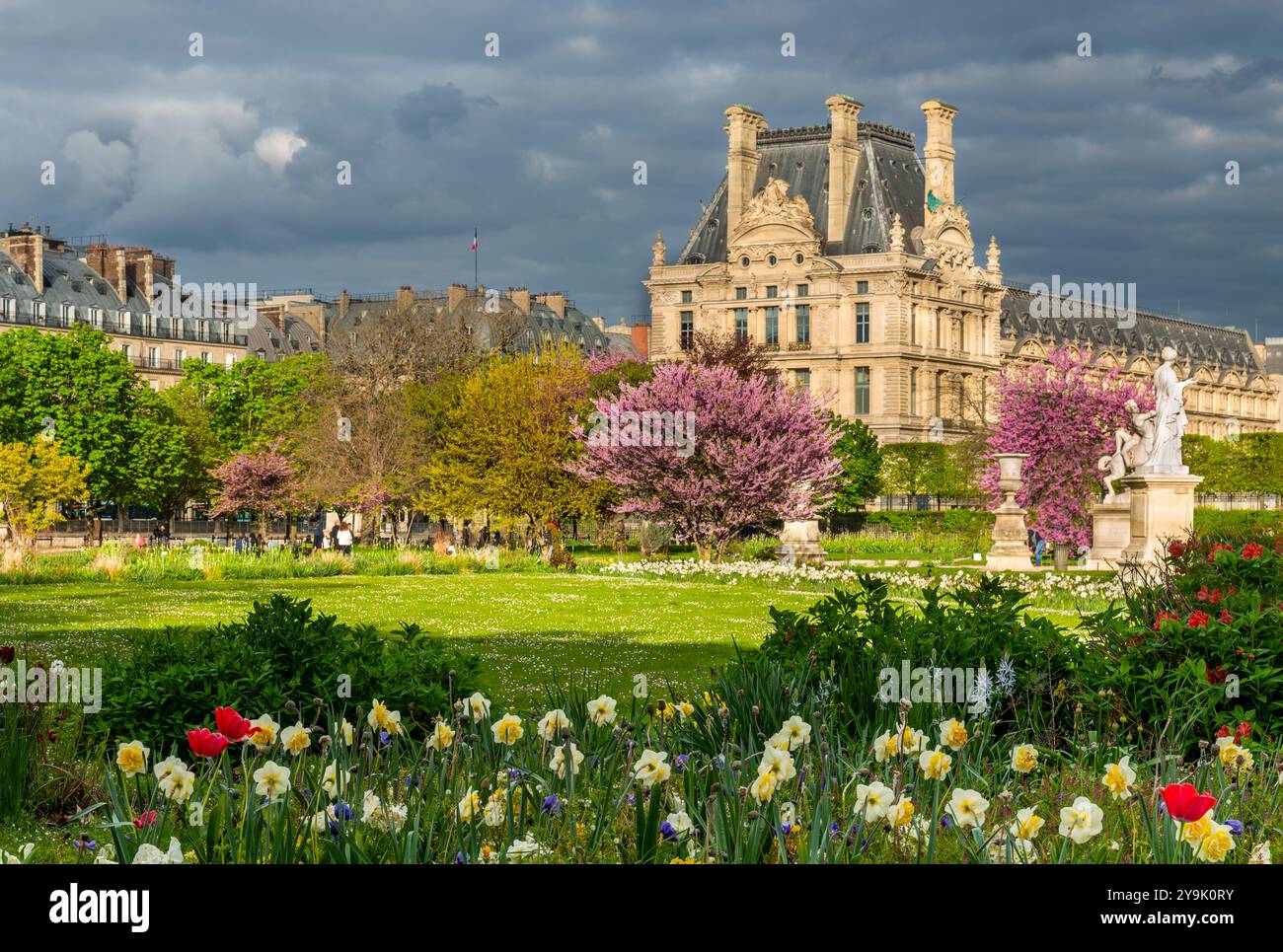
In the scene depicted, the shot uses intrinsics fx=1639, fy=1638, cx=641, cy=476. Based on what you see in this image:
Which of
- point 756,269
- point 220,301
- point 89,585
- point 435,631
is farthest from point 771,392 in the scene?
Answer: point 220,301

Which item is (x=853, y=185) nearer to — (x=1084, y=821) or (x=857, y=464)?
(x=857, y=464)

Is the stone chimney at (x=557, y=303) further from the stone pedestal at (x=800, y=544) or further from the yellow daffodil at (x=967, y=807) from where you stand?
the yellow daffodil at (x=967, y=807)

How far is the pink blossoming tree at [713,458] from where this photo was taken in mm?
38781

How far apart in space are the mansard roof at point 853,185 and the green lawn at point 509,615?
66940 millimetres

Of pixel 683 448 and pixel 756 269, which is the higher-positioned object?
pixel 756 269

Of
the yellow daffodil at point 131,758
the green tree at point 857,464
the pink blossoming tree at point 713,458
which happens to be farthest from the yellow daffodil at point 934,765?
the green tree at point 857,464

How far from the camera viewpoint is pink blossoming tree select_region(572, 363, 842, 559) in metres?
38.8

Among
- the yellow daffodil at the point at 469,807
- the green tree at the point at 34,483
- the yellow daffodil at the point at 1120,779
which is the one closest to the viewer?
the yellow daffodil at the point at 469,807

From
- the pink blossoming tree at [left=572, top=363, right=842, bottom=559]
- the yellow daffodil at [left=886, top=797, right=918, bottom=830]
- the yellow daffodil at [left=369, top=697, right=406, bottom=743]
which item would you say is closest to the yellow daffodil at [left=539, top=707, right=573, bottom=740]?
the yellow daffodil at [left=369, top=697, right=406, bottom=743]

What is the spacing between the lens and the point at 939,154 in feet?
327
